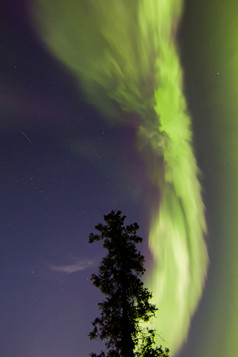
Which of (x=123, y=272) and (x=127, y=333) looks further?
(x=123, y=272)

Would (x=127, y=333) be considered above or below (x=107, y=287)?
below

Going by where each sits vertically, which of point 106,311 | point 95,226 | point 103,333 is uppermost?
point 95,226

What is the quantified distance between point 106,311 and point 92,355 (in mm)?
2046

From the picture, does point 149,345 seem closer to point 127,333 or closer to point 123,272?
point 127,333

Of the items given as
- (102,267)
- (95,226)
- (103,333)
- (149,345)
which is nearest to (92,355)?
(103,333)

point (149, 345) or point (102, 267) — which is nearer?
point (149, 345)

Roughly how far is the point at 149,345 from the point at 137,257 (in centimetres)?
417

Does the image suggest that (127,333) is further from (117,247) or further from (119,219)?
(119,219)

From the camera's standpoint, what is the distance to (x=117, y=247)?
13.3 m

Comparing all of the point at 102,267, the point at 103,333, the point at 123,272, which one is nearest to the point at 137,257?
the point at 123,272

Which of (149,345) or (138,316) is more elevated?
(138,316)

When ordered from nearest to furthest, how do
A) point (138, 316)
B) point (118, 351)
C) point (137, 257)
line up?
point (118, 351)
point (138, 316)
point (137, 257)

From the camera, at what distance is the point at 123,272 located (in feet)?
42.1

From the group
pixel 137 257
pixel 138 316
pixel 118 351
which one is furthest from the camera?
pixel 137 257
